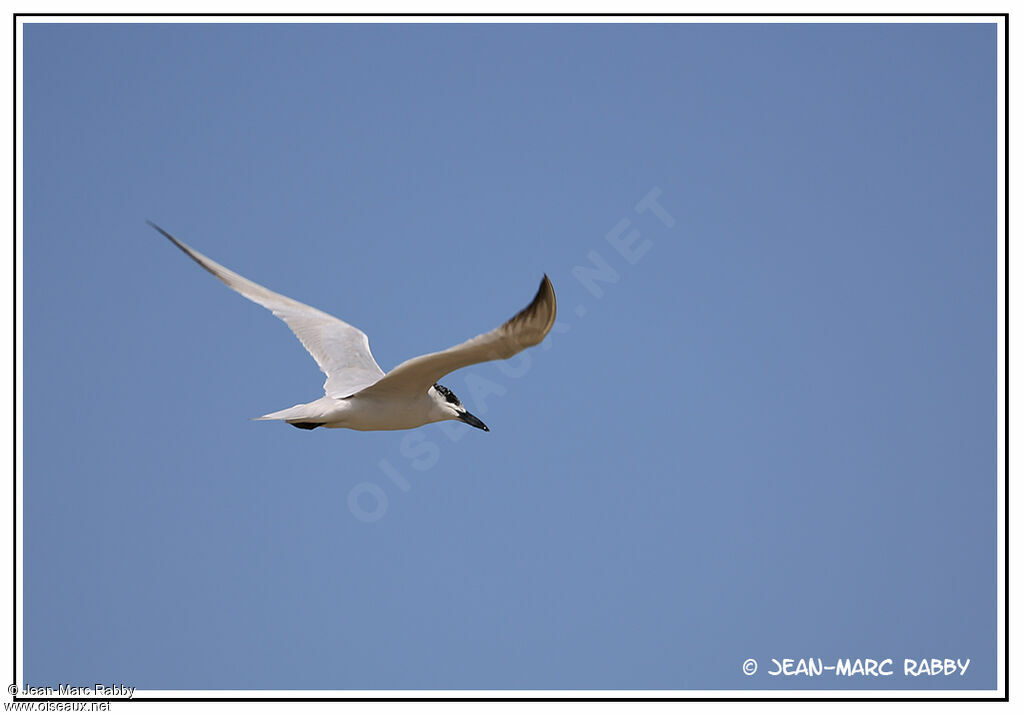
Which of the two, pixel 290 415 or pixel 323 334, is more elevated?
pixel 323 334

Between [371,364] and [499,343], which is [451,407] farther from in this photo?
[499,343]

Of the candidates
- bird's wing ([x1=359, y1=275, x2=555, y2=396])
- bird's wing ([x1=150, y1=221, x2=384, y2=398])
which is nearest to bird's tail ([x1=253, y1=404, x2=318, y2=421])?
bird's wing ([x1=150, y1=221, x2=384, y2=398])

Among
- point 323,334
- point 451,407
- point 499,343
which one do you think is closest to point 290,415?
point 451,407

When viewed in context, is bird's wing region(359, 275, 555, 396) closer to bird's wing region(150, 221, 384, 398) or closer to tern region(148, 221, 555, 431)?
tern region(148, 221, 555, 431)

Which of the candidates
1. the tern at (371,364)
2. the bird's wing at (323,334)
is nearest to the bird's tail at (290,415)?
the tern at (371,364)
